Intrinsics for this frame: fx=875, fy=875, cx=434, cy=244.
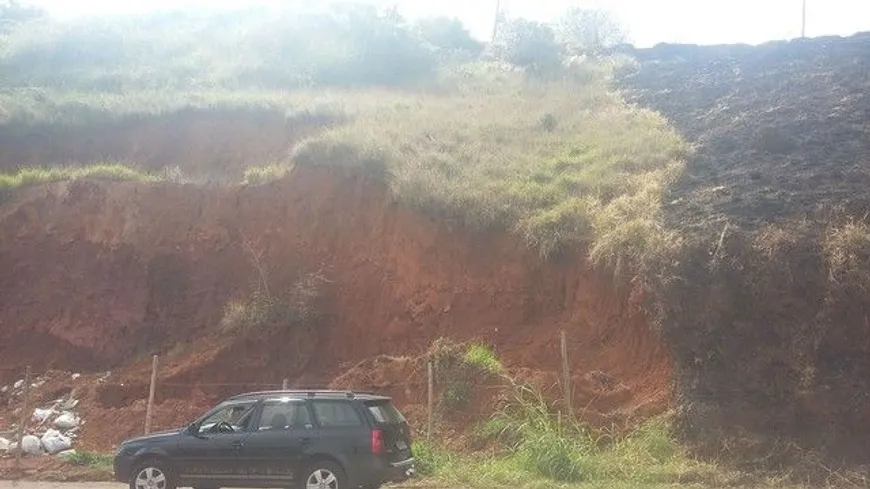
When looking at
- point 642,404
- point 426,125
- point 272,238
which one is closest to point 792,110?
point 426,125

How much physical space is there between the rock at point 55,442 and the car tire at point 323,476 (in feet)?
22.7

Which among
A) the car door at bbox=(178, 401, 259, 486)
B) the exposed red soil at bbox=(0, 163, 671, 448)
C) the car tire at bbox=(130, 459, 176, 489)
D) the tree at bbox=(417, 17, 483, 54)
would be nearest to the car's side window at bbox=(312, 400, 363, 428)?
the car door at bbox=(178, 401, 259, 486)

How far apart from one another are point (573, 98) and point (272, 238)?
1279 cm

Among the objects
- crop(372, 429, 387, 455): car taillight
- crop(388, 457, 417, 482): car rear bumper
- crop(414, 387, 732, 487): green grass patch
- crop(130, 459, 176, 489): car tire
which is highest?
crop(372, 429, 387, 455): car taillight

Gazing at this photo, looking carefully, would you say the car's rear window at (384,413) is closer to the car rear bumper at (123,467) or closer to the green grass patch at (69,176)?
the car rear bumper at (123,467)

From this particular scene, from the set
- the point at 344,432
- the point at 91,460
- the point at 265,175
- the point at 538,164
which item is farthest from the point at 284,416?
Result: the point at 265,175

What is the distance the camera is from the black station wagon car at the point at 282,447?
10.9 m

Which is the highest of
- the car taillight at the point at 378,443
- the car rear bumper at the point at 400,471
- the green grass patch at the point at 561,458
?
the car taillight at the point at 378,443

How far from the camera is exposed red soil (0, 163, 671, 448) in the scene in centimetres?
1638

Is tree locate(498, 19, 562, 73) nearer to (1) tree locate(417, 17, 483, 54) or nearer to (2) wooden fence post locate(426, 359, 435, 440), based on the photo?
(1) tree locate(417, 17, 483, 54)

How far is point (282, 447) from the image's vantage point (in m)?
11.2

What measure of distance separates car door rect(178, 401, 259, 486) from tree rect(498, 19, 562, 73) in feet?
90.4

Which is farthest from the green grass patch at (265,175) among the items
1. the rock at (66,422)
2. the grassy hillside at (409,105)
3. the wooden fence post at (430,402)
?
the wooden fence post at (430,402)

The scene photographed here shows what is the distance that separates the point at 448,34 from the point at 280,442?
4289 cm
